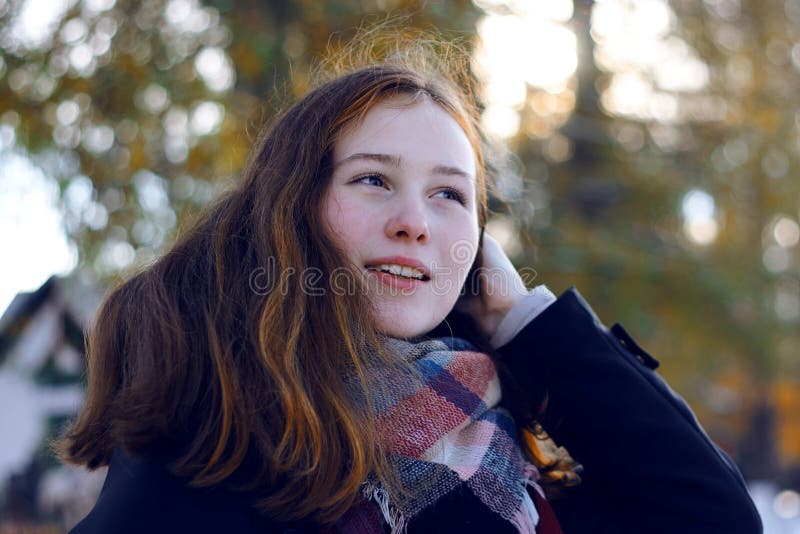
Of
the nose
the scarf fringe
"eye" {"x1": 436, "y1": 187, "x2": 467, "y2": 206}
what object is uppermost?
"eye" {"x1": 436, "y1": 187, "x2": 467, "y2": 206}

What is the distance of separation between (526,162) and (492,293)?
557cm

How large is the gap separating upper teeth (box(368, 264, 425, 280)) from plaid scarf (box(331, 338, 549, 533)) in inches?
6.0

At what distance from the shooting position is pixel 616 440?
195 cm

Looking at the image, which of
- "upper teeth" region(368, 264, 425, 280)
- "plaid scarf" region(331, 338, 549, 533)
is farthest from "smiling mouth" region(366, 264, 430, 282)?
"plaid scarf" region(331, 338, 549, 533)

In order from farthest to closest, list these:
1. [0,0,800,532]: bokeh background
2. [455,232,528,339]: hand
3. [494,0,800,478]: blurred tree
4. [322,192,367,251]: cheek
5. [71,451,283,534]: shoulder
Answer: [494,0,800,478]: blurred tree → [0,0,800,532]: bokeh background → [455,232,528,339]: hand → [322,192,367,251]: cheek → [71,451,283,534]: shoulder

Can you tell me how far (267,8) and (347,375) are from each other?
339 centimetres

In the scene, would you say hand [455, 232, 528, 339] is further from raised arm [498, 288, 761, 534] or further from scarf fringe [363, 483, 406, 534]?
scarf fringe [363, 483, 406, 534]

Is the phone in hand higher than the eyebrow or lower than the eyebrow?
lower

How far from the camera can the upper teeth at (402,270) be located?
182 cm

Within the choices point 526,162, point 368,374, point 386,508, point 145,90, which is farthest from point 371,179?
point 526,162

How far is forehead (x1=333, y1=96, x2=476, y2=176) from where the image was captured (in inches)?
74.0

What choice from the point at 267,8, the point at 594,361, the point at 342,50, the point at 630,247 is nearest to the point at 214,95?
the point at 267,8

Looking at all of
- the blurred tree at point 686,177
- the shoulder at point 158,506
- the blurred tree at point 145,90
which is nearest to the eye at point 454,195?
the shoulder at point 158,506

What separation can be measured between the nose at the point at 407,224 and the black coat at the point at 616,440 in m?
0.42
